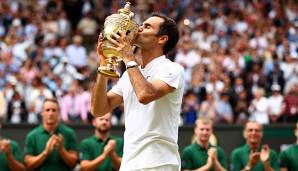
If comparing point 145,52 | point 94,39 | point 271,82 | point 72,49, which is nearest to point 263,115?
point 271,82

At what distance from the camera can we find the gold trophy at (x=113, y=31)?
6.44 metres

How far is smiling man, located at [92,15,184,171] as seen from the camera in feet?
21.1

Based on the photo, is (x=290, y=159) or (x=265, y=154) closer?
(x=265, y=154)

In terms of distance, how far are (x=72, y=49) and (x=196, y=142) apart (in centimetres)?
976

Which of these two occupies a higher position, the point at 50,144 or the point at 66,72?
the point at 66,72

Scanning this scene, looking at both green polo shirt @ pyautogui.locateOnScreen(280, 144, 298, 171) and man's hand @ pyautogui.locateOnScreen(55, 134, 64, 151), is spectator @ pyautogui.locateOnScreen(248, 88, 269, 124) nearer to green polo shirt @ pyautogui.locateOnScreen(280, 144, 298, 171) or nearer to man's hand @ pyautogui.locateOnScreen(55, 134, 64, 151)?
green polo shirt @ pyautogui.locateOnScreen(280, 144, 298, 171)

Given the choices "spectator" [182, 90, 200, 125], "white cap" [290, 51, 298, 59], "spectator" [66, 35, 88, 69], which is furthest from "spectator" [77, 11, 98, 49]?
"spectator" [182, 90, 200, 125]

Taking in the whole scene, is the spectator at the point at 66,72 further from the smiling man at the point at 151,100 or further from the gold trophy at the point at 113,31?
the gold trophy at the point at 113,31

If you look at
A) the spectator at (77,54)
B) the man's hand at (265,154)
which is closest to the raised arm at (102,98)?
the man's hand at (265,154)

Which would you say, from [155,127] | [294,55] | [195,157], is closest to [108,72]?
[155,127]

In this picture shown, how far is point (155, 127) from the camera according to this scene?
6.55 m

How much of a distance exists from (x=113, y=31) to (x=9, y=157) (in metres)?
4.98

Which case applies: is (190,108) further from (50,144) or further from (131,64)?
(131,64)

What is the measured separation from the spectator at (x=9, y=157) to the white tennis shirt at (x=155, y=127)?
14.8 feet
